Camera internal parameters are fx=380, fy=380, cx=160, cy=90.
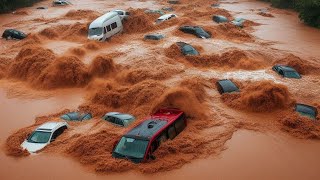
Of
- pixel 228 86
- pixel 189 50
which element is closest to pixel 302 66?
pixel 228 86

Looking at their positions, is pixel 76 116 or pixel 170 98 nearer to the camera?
pixel 76 116

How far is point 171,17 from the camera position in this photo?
3036 centimetres

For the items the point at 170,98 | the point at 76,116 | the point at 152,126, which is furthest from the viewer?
the point at 170,98

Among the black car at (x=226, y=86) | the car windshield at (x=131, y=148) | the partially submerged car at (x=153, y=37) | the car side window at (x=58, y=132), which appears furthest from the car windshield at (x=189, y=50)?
the car windshield at (x=131, y=148)

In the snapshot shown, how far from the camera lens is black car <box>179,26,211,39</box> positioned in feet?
84.5

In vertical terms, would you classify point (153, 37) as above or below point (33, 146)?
above

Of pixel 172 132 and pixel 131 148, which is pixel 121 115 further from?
pixel 131 148

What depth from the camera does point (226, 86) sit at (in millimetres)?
17094

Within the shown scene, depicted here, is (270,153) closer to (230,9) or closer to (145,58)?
(145,58)

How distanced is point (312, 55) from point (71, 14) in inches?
884

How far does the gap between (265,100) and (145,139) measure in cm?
657

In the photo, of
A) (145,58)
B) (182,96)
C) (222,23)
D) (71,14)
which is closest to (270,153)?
(182,96)

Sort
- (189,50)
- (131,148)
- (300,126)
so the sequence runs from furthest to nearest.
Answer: (189,50)
(300,126)
(131,148)

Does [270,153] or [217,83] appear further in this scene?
[217,83]
